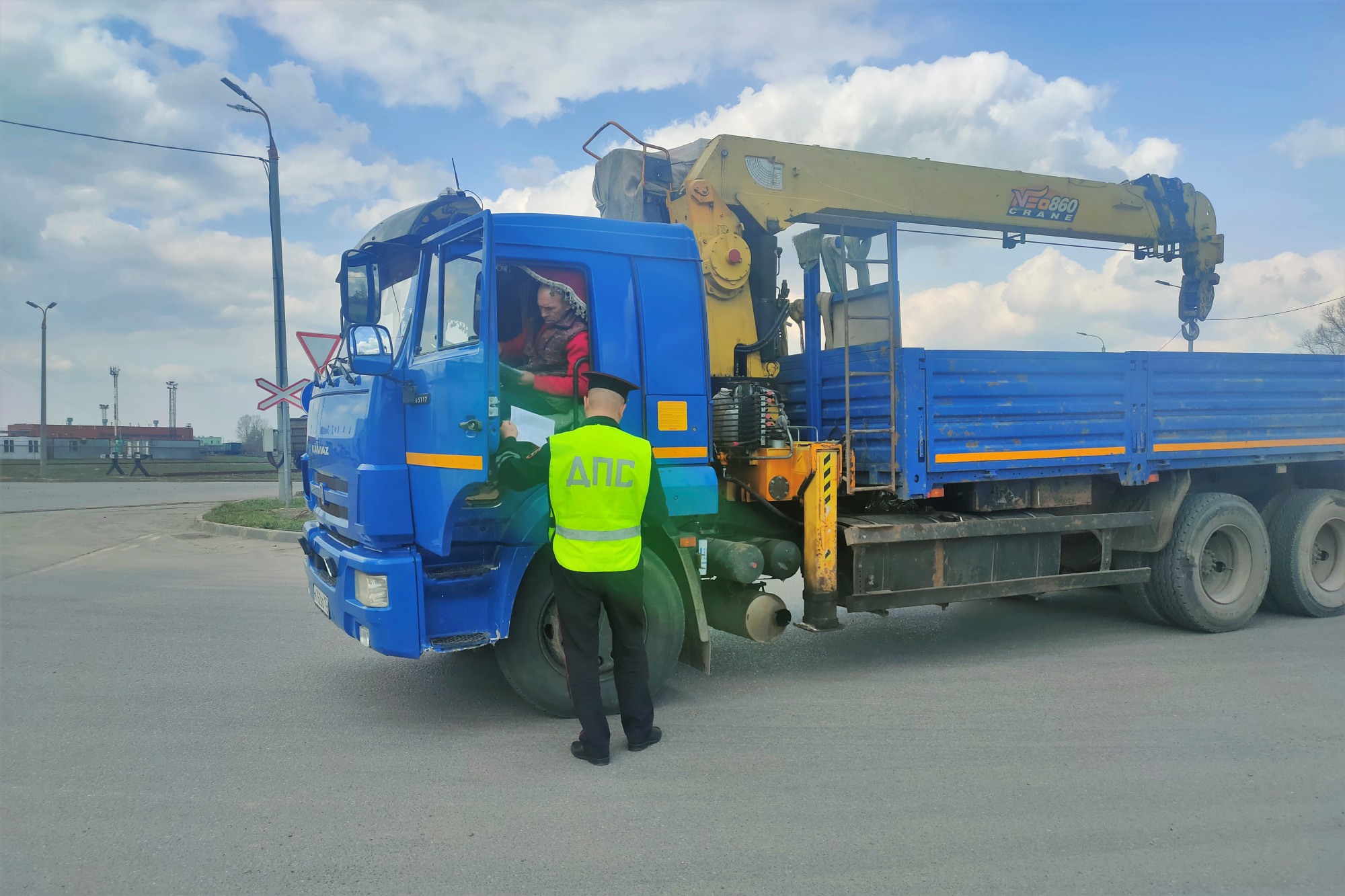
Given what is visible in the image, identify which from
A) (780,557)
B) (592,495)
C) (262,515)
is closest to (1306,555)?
(780,557)

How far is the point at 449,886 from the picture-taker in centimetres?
314

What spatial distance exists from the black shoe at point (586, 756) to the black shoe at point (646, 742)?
15 centimetres

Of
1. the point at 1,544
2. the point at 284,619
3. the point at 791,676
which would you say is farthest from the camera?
the point at 1,544

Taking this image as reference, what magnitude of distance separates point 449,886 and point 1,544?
38.6 ft

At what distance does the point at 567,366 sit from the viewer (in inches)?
195

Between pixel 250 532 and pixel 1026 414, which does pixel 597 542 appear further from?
pixel 250 532

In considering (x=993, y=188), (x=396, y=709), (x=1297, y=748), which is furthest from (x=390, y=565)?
(x=993, y=188)

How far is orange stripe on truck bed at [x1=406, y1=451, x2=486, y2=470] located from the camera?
4.44m

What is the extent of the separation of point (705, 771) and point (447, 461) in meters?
1.93

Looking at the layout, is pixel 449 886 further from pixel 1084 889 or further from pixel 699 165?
pixel 699 165

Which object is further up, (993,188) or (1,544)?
(993,188)

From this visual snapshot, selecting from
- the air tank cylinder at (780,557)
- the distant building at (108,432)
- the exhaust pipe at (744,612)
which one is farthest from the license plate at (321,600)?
the distant building at (108,432)

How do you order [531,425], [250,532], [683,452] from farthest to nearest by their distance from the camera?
1. [250,532]
2. [683,452]
3. [531,425]

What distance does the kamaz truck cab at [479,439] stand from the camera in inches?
180
